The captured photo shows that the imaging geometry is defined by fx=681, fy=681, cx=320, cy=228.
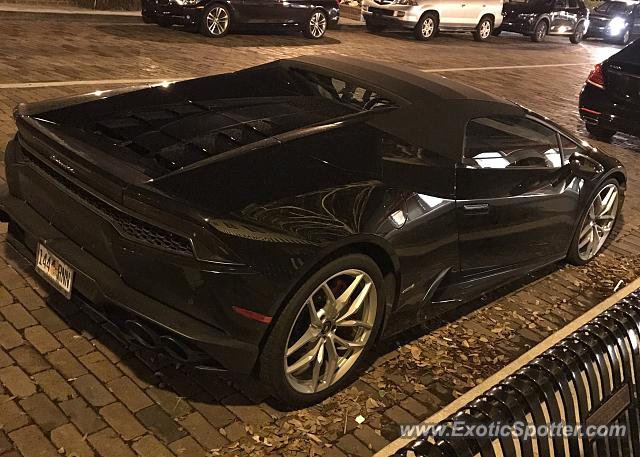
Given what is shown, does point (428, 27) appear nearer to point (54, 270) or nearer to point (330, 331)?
point (330, 331)

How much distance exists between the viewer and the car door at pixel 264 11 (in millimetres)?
13508

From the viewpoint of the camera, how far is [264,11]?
543 inches

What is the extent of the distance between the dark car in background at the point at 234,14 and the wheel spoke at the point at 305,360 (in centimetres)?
1094

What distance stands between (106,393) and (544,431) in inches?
74.1

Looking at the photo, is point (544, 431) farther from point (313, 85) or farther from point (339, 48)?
point (339, 48)

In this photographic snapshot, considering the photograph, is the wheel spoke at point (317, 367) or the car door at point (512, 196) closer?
the wheel spoke at point (317, 367)

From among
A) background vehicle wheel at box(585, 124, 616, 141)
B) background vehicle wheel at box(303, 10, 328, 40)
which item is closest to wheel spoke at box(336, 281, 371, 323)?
background vehicle wheel at box(585, 124, 616, 141)

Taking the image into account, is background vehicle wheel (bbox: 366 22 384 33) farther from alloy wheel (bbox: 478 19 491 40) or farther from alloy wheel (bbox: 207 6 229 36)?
alloy wheel (bbox: 207 6 229 36)

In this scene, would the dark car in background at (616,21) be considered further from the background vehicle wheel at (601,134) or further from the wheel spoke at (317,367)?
the wheel spoke at (317,367)

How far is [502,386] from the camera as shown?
234cm

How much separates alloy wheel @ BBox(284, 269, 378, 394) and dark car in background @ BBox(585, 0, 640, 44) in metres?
24.7

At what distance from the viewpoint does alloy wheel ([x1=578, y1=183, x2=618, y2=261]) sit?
16.5 feet

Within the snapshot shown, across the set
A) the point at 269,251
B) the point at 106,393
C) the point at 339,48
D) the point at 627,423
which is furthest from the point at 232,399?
the point at 339,48

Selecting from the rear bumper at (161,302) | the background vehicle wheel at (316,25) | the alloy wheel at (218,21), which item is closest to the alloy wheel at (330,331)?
the rear bumper at (161,302)
